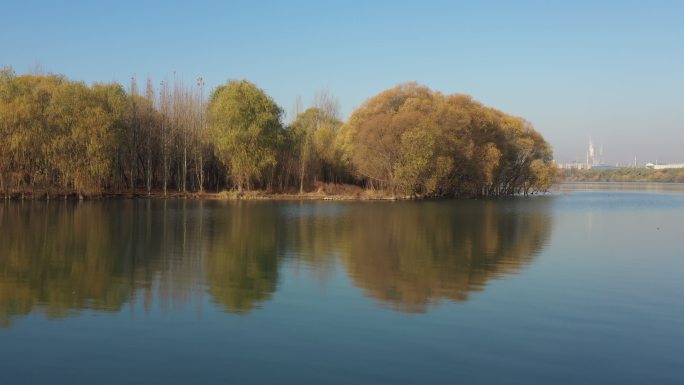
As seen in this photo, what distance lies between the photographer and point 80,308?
486 inches

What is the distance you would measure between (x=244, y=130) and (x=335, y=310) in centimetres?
5148

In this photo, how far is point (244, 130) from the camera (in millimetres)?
62000

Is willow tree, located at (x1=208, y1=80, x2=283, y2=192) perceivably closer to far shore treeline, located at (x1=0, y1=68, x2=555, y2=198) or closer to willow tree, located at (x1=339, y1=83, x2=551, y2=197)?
far shore treeline, located at (x1=0, y1=68, x2=555, y2=198)

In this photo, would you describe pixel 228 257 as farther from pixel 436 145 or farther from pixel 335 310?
pixel 436 145

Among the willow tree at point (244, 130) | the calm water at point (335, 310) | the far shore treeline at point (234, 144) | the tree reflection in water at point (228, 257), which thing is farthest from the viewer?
the willow tree at point (244, 130)

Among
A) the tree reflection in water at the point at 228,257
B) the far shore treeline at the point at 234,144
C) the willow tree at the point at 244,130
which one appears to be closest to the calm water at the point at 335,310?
the tree reflection in water at the point at 228,257

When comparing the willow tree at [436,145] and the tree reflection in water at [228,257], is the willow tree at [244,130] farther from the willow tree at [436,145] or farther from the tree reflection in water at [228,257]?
the tree reflection in water at [228,257]

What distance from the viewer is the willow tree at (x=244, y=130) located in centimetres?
6159

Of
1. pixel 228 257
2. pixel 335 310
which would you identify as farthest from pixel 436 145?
pixel 335 310

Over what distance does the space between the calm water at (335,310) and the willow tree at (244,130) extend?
121 feet

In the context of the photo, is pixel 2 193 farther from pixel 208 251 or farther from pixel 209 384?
pixel 209 384

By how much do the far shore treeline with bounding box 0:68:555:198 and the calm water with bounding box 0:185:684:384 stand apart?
28193 mm

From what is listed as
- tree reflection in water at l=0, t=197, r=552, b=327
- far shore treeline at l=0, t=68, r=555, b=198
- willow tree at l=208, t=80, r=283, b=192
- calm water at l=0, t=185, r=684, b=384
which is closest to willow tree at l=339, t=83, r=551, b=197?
far shore treeline at l=0, t=68, r=555, b=198

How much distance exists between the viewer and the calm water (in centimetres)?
880
